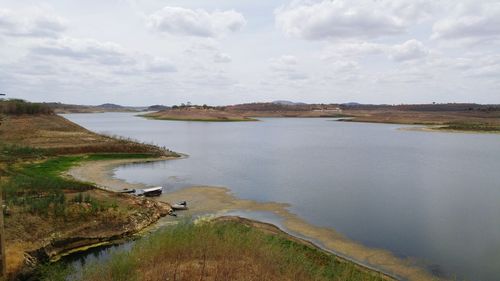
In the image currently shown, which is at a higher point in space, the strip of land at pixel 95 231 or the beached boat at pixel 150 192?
the strip of land at pixel 95 231

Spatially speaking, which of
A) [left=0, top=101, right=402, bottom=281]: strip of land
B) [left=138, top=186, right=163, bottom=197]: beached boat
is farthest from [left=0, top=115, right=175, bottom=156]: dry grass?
[left=138, top=186, right=163, bottom=197]: beached boat

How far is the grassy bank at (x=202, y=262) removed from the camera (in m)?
9.72

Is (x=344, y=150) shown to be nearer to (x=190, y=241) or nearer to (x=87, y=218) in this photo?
(x=87, y=218)

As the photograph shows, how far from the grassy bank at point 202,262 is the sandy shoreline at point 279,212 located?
4942 millimetres

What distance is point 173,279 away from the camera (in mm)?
9484

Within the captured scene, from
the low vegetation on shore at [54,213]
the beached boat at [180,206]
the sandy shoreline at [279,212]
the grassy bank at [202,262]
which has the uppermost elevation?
the grassy bank at [202,262]

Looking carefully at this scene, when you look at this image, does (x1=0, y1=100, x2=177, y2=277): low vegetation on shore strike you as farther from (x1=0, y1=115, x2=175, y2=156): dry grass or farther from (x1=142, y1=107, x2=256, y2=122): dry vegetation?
(x1=142, y1=107, x2=256, y2=122): dry vegetation

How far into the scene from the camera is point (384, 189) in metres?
28.8

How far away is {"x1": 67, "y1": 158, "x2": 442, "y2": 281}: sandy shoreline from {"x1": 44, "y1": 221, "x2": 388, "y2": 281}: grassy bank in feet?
16.2

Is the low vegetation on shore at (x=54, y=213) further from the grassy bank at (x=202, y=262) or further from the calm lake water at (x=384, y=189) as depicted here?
the calm lake water at (x=384, y=189)

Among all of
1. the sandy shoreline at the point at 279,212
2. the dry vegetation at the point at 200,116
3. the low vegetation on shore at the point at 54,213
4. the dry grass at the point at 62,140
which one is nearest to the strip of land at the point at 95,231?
the low vegetation on shore at the point at 54,213

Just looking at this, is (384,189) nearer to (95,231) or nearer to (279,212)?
(279,212)

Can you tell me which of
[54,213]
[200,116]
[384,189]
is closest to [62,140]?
[54,213]

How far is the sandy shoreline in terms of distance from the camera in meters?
15.6
